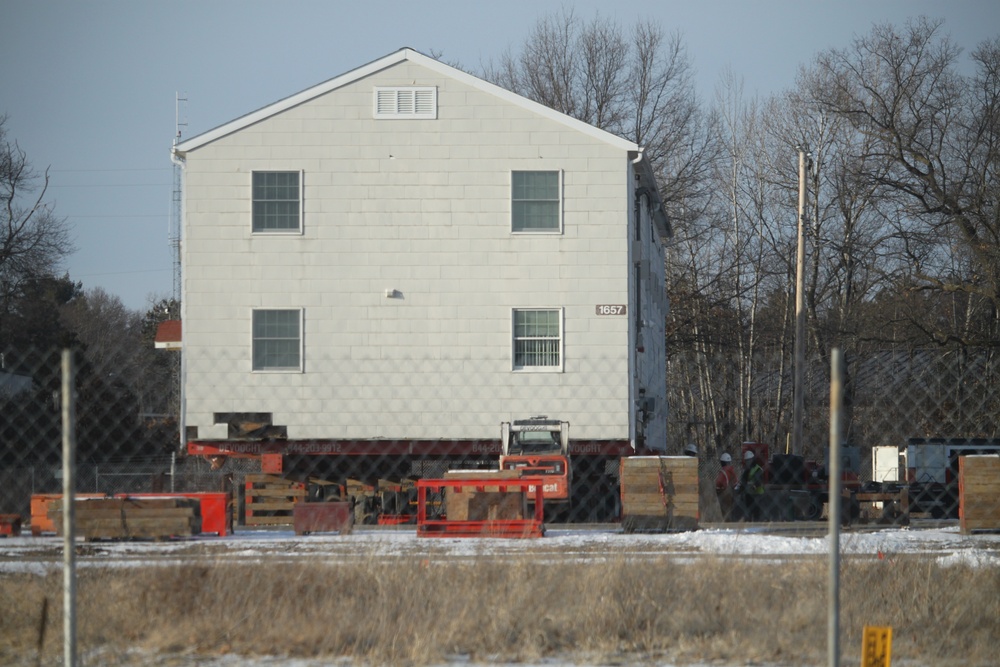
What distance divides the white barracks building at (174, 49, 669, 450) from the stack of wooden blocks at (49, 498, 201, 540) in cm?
861

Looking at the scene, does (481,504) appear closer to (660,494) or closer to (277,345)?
(660,494)

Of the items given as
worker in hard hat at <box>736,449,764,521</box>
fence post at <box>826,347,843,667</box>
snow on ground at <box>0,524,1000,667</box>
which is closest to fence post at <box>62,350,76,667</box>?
snow on ground at <box>0,524,1000,667</box>

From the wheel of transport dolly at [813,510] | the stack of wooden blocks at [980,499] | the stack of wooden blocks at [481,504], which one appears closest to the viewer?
the stack of wooden blocks at [980,499]

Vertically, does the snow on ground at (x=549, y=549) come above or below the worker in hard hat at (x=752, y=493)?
above

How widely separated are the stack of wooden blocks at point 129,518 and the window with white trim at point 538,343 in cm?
1043

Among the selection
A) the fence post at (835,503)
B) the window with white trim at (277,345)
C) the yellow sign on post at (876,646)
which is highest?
the window with white trim at (277,345)

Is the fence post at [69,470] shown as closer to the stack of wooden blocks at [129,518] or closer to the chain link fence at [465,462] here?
the stack of wooden blocks at [129,518]

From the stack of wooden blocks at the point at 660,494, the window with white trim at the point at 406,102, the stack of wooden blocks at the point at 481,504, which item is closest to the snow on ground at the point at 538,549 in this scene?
the stack of wooden blocks at the point at 660,494

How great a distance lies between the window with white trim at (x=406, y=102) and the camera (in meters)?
26.6

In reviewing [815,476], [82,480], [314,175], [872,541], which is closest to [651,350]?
[815,476]

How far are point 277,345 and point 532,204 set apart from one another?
21.4 feet

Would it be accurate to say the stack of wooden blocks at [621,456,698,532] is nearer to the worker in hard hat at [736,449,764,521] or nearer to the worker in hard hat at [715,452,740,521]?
the worker in hard hat at [736,449,764,521]

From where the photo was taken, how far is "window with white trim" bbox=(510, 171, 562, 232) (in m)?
26.4

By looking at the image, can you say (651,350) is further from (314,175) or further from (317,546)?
(317,546)
